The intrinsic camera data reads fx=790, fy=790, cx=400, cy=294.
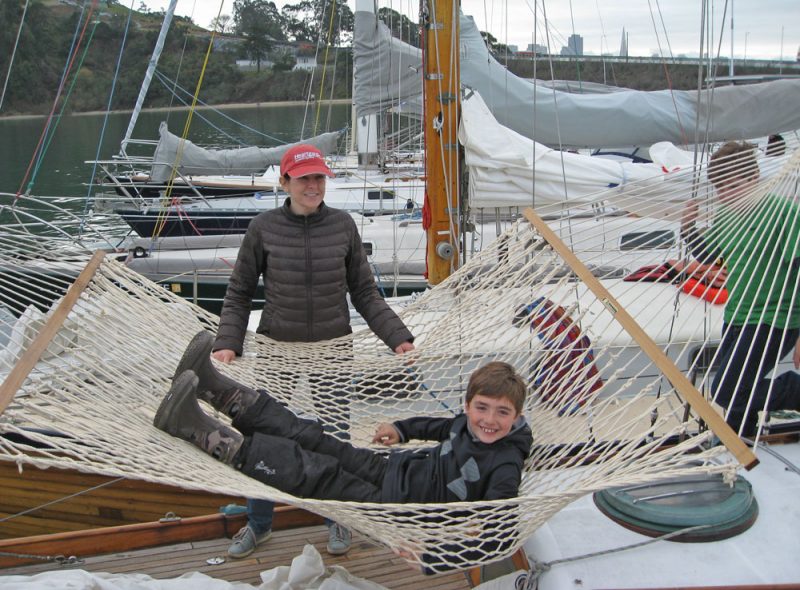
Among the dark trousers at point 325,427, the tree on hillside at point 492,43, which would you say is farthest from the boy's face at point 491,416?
the tree on hillside at point 492,43

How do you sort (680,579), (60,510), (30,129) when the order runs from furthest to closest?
(30,129) < (60,510) < (680,579)

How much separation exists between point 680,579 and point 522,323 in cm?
111

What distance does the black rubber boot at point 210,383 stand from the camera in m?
2.16

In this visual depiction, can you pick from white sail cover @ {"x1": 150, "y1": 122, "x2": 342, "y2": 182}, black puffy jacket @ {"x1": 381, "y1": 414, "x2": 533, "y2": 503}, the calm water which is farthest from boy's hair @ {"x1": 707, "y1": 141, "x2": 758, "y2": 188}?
the calm water

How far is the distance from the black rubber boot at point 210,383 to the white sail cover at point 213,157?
8882mm

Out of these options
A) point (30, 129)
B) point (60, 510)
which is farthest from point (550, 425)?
point (30, 129)

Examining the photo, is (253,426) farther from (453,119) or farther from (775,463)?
(453,119)

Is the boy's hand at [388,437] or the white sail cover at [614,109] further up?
the white sail cover at [614,109]

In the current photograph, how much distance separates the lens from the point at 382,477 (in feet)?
7.50

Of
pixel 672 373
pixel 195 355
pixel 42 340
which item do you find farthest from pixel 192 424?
pixel 672 373

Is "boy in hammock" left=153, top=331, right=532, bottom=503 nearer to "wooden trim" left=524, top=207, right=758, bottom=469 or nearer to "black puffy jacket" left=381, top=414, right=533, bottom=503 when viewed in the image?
"black puffy jacket" left=381, top=414, right=533, bottom=503

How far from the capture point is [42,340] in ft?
6.86

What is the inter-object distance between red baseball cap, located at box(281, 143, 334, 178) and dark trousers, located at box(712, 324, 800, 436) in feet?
4.55

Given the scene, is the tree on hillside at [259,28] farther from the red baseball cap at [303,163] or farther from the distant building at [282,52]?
the red baseball cap at [303,163]
